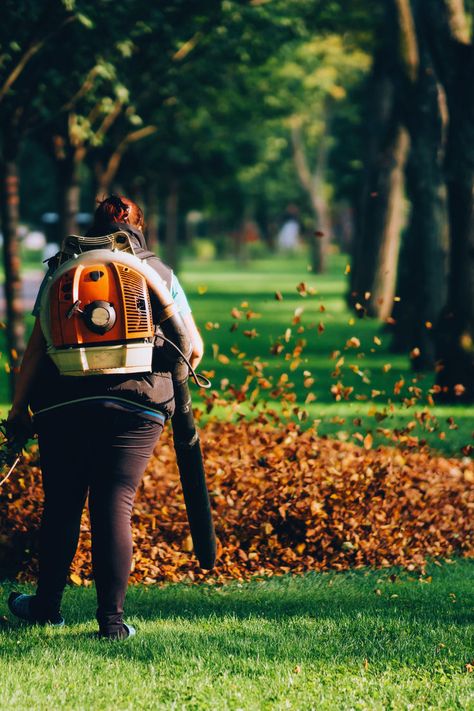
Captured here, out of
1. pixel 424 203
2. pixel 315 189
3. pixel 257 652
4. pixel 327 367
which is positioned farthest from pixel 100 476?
pixel 315 189

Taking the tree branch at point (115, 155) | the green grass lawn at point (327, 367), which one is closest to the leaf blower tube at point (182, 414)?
the green grass lawn at point (327, 367)

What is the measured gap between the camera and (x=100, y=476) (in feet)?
16.5

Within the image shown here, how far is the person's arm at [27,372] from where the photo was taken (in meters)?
5.03

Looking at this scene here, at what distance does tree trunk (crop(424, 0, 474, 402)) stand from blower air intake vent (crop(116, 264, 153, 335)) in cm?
949

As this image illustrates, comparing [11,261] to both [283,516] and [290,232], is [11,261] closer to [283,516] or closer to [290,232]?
[283,516]

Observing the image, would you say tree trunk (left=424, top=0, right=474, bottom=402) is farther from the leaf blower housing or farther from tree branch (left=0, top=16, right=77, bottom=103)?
the leaf blower housing

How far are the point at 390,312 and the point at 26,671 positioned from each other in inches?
888

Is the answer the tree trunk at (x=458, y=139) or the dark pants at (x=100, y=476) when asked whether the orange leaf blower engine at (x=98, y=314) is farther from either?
the tree trunk at (x=458, y=139)

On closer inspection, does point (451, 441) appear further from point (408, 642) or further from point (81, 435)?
point (81, 435)

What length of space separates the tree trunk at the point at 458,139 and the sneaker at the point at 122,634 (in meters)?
9.07

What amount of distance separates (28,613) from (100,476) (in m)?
0.88

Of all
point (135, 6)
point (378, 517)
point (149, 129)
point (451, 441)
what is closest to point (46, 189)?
point (149, 129)

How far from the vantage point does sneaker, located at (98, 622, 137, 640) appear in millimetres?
5266

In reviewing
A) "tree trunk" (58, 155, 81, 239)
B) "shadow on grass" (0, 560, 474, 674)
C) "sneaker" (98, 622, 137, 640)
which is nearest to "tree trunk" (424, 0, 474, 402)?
"tree trunk" (58, 155, 81, 239)
